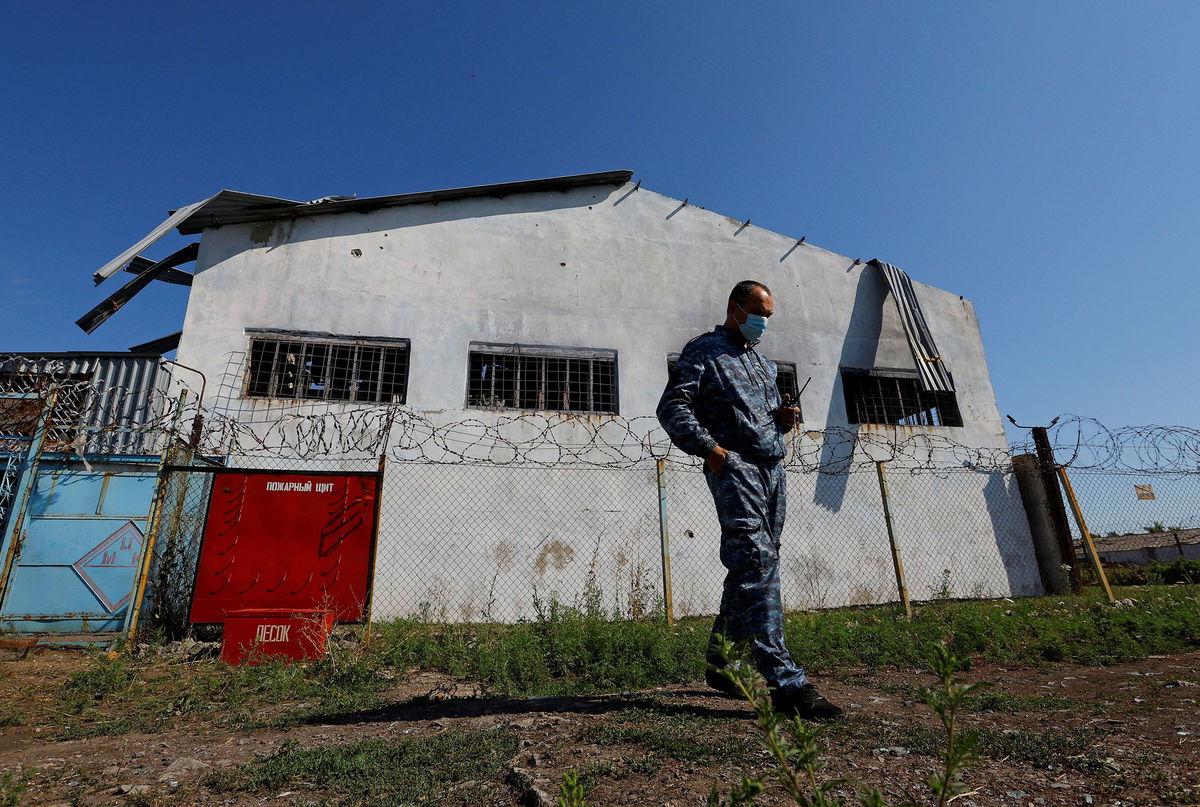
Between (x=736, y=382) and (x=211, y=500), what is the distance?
5826 mm

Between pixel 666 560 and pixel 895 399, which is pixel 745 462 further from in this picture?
pixel 895 399

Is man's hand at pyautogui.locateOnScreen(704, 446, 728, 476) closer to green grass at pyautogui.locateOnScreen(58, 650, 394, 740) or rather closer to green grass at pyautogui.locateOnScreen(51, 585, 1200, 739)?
green grass at pyautogui.locateOnScreen(51, 585, 1200, 739)

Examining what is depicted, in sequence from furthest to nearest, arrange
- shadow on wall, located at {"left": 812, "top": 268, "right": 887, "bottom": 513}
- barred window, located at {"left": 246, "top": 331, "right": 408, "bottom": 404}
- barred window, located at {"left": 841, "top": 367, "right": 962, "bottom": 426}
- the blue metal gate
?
barred window, located at {"left": 841, "top": 367, "right": 962, "bottom": 426} < shadow on wall, located at {"left": 812, "top": 268, "right": 887, "bottom": 513} < barred window, located at {"left": 246, "top": 331, "right": 408, "bottom": 404} < the blue metal gate

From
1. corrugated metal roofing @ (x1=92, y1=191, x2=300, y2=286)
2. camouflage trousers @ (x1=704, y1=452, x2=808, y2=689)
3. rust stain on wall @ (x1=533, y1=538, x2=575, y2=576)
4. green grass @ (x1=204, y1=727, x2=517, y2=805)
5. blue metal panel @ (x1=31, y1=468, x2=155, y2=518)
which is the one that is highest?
corrugated metal roofing @ (x1=92, y1=191, x2=300, y2=286)

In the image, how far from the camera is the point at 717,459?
9.71 ft

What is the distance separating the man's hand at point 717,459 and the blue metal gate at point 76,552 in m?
6.69

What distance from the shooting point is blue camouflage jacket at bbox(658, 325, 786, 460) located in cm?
309

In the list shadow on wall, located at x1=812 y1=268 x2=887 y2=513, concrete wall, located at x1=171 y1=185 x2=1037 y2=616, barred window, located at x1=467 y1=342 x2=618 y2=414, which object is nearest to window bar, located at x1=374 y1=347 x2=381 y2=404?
concrete wall, located at x1=171 y1=185 x2=1037 y2=616

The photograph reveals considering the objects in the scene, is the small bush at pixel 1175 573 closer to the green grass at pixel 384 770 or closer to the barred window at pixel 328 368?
the green grass at pixel 384 770

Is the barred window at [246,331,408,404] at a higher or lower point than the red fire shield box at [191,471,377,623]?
higher

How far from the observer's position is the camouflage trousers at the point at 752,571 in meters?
2.79

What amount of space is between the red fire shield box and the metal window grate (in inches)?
89.5

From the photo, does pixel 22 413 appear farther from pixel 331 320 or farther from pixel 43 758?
pixel 43 758

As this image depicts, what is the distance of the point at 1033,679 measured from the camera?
12.9ft
